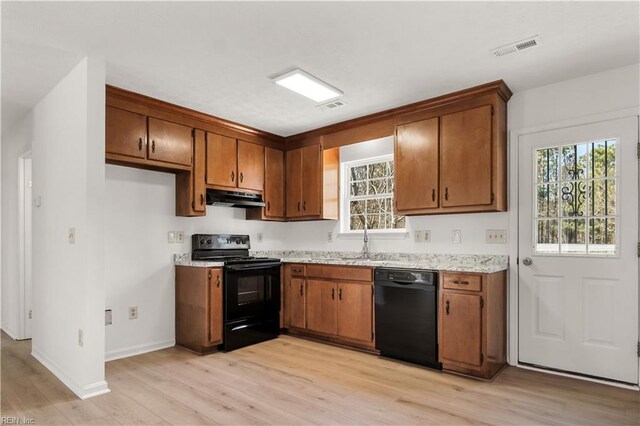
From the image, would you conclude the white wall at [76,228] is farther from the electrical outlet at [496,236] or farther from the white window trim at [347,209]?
the electrical outlet at [496,236]

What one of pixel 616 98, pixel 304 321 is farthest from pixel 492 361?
pixel 616 98

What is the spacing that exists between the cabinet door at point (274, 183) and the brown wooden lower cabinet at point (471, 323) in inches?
92.0

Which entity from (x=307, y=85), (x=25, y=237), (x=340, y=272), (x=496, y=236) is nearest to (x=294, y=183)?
(x=340, y=272)

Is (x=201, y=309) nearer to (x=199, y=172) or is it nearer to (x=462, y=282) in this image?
(x=199, y=172)

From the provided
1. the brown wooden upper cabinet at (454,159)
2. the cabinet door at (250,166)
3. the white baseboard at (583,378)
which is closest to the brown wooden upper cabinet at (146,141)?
the cabinet door at (250,166)

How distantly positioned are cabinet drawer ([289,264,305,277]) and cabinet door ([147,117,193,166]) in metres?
1.58

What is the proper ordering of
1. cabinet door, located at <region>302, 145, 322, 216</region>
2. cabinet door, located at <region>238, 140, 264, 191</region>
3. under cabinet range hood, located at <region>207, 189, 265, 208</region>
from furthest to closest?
cabinet door, located at <region>302, 145, 322, 216</region>
cabinet door, located at <region>238, 140, 264, 191</region>
under cabinet range hood, located at <region>207, 189, 265, 208</region>

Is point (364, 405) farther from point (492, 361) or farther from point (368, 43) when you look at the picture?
point (368, 43)

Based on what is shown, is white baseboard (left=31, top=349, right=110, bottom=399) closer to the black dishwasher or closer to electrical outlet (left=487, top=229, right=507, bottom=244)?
the black dishwasher

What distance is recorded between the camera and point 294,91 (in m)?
3.45

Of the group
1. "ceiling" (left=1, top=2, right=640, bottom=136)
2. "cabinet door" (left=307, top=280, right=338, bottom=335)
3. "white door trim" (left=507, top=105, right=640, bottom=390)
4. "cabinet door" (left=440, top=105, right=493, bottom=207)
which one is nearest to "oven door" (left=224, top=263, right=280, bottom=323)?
"cabinet door" (left=307, top=280, right=338, bottom=335)

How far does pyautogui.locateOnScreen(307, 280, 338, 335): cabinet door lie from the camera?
4.08 meters

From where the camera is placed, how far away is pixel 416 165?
3.82 meters

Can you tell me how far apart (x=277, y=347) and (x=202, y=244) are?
4.46ft
